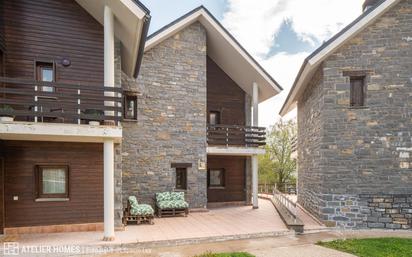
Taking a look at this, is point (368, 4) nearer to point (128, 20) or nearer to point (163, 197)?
point (128, 20)

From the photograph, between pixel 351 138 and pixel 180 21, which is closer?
pixel 351 138

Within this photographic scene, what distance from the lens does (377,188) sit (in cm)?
1017

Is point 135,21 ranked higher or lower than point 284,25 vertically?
lower

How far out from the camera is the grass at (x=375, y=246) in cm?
733

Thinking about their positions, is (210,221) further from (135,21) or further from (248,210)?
(135,21)

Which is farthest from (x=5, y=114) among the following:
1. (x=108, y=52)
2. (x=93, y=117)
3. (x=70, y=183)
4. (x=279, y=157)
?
(x=279, y=157)

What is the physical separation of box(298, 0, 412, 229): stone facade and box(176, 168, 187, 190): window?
5.86 m

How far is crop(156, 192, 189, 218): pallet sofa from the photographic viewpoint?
38.3ft

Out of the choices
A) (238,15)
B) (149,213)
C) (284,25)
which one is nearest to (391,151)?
(149,213)

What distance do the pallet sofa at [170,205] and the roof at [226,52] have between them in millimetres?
6493

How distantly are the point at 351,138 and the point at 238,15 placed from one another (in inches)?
459

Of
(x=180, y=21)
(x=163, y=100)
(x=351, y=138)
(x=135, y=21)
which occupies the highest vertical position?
(x=180, y=21)

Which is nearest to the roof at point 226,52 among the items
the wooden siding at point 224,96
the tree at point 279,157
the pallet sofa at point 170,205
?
the wooden siding at point 224,96

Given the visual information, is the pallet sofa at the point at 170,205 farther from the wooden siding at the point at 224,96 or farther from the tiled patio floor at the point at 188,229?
the wooden siding at the point at 224,96
